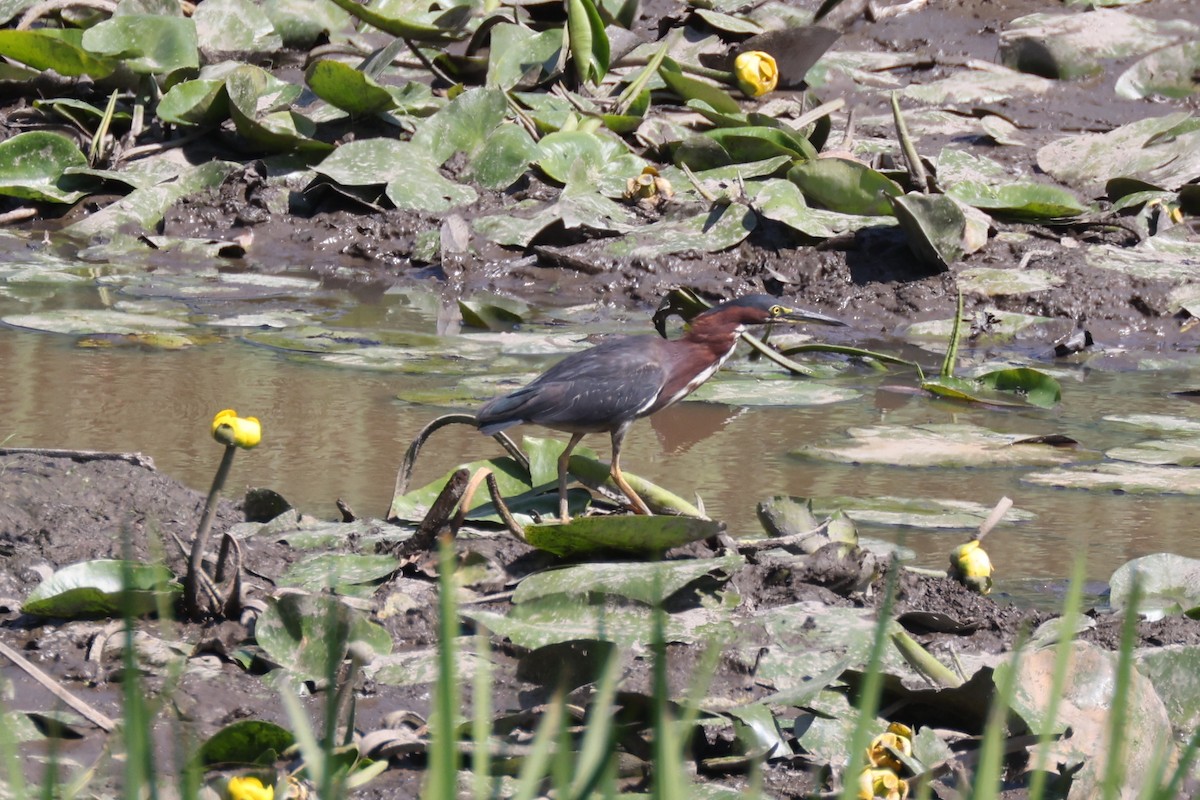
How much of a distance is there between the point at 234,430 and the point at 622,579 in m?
0.96

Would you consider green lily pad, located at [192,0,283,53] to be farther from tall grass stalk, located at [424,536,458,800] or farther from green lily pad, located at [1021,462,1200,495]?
tall grass stalk, located at [424,536,458,800]

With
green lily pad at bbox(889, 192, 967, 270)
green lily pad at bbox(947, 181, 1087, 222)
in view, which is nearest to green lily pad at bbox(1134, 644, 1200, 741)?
green lily pad at bbox(889, 192, 967, 270)

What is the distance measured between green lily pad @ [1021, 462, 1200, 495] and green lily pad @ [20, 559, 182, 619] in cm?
265

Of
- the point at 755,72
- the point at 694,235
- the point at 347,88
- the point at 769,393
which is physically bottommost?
the point at 769,393

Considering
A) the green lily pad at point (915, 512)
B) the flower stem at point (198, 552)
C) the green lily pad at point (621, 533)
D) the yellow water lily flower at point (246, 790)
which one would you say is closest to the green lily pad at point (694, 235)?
the green lily pad at point (915, 512)

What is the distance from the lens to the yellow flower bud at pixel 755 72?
9.28 metres

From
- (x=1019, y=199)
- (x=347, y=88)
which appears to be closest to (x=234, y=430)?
(x=1019, y=199)

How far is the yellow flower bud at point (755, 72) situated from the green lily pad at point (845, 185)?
1.57 metres

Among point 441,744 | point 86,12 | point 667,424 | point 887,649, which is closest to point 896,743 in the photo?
point 887,649

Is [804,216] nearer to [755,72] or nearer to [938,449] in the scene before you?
[755,72]

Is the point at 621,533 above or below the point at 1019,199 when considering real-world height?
below

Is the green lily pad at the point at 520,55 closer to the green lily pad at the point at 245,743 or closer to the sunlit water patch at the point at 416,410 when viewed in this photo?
the sunlit water patch at the point at 416,410

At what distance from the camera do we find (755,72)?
9305 millimetres

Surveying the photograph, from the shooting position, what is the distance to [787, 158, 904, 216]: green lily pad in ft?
24.7
